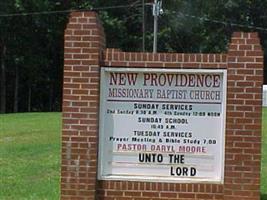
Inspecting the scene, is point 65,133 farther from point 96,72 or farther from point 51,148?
point 51,148

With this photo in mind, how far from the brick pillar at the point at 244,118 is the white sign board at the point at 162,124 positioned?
0.13 m

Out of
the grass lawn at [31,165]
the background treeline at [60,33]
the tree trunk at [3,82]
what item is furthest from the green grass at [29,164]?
the tree trunk at [3,82]

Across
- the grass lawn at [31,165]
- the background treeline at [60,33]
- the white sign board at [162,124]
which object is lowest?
the grass lawn at [31,165]

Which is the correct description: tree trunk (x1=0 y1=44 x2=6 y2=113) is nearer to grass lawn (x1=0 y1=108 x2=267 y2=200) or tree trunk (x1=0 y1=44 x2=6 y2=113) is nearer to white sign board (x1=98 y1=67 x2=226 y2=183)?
grass lawn (x1=0 y1=108 x2=267 y2=200)

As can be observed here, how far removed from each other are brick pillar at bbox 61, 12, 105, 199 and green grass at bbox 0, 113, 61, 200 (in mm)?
1421

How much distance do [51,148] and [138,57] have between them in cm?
768

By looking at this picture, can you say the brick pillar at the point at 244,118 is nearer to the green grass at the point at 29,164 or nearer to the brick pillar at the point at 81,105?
the brick pillar at the point at 81,105

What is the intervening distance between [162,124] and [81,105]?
103 centimetres

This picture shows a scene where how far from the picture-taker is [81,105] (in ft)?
25.4

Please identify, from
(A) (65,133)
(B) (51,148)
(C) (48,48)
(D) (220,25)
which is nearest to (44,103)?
(C) (48,48)

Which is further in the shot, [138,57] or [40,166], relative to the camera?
[40,166]

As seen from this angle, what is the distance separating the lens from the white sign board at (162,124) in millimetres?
7648

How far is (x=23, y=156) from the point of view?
13.6 m

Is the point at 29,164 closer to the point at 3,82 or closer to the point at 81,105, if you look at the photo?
the point at 81,105
